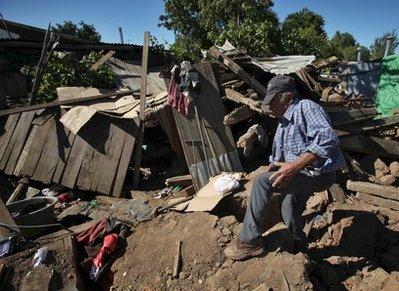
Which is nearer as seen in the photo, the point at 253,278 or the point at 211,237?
the point at 253,278

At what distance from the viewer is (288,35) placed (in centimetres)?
1641

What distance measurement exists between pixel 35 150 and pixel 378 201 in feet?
22.8

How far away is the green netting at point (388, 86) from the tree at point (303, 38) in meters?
4.93

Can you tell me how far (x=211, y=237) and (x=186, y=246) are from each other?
34 cm

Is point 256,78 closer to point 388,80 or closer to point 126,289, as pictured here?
point 126,289

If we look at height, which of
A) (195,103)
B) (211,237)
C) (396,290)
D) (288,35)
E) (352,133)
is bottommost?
(396,290)

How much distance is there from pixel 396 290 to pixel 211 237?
7.12 ft

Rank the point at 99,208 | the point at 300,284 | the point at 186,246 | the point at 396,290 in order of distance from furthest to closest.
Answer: the point at 99,208
the point at 186,246
the point at 396,290
the point at 300,284

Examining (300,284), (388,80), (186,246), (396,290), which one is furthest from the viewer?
(388,80)

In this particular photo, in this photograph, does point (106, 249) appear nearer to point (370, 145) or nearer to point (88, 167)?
point (88, 167)

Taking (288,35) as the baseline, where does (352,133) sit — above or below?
below

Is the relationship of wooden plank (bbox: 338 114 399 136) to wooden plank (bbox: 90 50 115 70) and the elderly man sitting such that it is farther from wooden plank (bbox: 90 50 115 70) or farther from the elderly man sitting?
wooden plank (bbox: 90 50 115 70)

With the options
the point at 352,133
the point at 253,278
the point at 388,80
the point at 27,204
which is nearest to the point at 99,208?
the point at 27,204

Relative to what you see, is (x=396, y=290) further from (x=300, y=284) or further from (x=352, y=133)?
(x=352, y=133)
